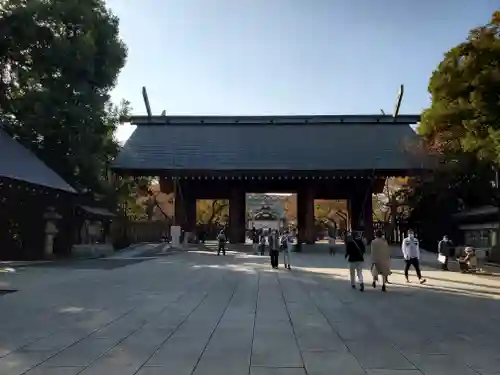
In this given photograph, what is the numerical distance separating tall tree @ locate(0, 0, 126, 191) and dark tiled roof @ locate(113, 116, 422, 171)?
234 inches

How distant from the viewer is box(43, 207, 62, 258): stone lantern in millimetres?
21878

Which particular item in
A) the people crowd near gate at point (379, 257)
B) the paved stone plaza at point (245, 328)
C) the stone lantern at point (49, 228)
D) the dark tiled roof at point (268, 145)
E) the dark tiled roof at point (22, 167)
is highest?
the dark tiled roof at point (268, 145)

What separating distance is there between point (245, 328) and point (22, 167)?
602 inches

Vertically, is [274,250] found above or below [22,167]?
below

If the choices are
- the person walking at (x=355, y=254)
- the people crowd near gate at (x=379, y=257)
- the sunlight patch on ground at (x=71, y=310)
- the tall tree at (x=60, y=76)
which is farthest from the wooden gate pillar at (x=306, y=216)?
the sunlight patch on ground at (x=71, y=310)

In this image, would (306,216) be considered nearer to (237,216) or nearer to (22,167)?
(237,216)

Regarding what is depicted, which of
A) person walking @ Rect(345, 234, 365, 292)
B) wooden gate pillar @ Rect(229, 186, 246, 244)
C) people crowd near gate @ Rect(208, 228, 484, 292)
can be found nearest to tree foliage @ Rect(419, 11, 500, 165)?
people crowd near gate @ Rect(208, 228, 484, 292)

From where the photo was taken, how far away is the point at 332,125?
37.8 metres

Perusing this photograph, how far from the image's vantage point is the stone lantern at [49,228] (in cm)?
2188

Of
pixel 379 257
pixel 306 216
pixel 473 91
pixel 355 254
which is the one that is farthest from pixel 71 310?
pixel 306 216

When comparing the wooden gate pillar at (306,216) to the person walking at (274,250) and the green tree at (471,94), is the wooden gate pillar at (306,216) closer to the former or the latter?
the person walking at (274,250)

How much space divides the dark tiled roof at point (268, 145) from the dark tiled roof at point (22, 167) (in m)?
9.55

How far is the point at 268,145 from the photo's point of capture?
1377 inches

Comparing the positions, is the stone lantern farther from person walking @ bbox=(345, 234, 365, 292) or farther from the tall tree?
person walking @ bbox=(345, 234, 365, 292)
